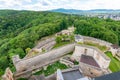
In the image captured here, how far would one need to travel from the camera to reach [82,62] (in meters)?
23.7

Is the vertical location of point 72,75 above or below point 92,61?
above

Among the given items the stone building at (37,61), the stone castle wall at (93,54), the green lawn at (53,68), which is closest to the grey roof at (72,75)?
the green lawn at (53,68)

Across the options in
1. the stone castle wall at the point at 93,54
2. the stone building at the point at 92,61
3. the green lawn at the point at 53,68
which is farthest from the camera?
the green lawn at the point at 53,68

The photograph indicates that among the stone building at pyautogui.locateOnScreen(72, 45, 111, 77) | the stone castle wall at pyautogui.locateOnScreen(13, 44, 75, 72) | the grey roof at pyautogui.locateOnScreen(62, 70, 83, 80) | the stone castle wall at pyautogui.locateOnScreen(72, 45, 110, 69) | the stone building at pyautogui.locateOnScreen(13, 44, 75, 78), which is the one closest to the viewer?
the grey roof at pyautogui.locateOnScreen(62, 70, 83, 80)

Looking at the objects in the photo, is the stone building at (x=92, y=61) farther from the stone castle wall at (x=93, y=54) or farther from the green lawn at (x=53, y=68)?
the green lawn at (x=53, y=68)

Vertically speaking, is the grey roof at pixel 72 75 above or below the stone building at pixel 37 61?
above

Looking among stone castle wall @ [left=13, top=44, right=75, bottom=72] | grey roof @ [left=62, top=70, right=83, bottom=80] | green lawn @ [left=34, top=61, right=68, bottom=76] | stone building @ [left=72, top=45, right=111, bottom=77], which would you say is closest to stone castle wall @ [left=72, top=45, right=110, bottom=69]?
stone building @ [left=72, top=45, right=111, bottom=77]

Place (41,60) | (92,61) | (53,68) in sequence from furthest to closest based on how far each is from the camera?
(41,60), (53,68), (92,61)

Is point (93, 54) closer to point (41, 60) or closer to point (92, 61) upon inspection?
point (92, 61)

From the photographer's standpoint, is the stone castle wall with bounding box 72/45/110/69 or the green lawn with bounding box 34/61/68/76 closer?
the stone castle wall with bounding box 72/45/110/69

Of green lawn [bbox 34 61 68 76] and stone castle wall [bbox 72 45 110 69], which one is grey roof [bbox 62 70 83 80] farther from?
stone castle wall [bbox 72 45 110 69]

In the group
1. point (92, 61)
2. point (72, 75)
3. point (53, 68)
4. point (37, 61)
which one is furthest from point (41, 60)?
point (72, 75)

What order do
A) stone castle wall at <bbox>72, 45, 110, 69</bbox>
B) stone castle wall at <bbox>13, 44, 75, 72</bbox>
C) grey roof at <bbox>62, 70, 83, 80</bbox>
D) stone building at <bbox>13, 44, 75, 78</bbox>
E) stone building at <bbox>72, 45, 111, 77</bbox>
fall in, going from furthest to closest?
stone castle wall at <bbox>13, 44, 75, 72</bbox>
stone building at <bbox>13, 44, 75, 78</bbox>
stone castle wall at <bbox>72, 45, 110, 69</bbox>
stone building at <bbox>72, 45, 111, 77</bbox>
grey roof at <bbox>62, 70, 83, 80</bbox>

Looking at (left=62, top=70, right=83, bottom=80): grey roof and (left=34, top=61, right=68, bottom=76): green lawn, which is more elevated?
(left=62, top=70, right=83, bottom=80): grey roof
